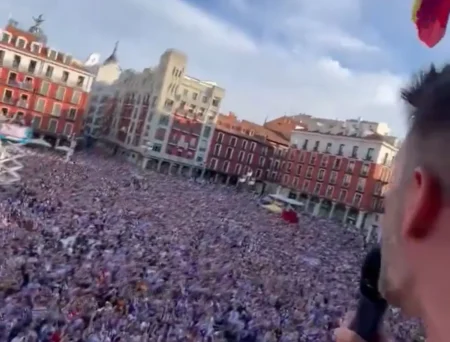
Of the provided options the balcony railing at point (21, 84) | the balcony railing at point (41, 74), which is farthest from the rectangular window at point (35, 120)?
the balcony railing at point (41, 74)

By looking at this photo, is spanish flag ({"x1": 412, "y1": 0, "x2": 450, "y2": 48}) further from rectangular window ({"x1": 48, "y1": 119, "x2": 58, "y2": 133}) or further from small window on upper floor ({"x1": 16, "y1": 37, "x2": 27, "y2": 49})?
rectangular window ({"x1": 48, "y1": 119, "x2": 58, "y2": 133})

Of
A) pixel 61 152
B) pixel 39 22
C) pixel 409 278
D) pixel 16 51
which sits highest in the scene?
pixel 39 22

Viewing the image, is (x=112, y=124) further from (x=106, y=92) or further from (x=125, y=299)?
(x=125, y=299)

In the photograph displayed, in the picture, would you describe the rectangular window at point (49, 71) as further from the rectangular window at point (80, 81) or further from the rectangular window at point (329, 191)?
Answer: the rectangular window at point (329, 191)

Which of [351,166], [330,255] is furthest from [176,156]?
[330,255]

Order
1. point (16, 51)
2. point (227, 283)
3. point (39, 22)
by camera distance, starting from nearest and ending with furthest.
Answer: point (227, 283) < point (16, 51) < point (39, 22)
